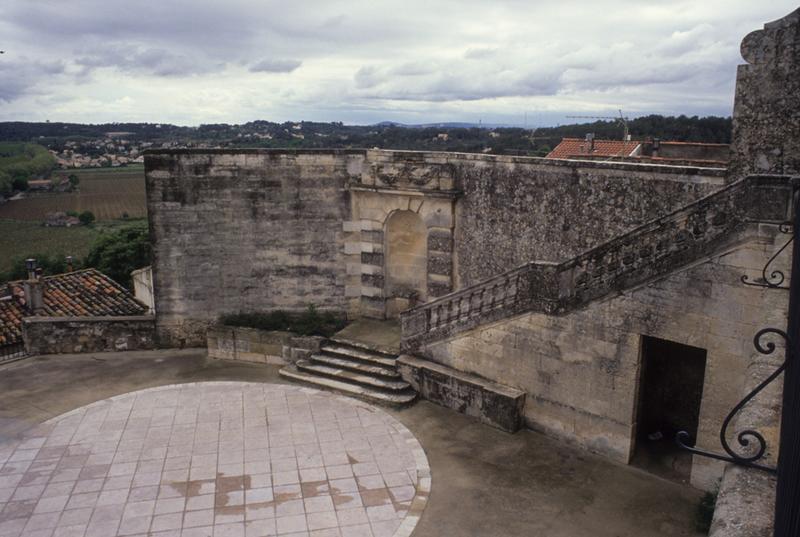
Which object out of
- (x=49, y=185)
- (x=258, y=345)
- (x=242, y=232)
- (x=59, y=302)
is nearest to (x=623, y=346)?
(x=258, y=345)

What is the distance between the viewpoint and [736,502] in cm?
361

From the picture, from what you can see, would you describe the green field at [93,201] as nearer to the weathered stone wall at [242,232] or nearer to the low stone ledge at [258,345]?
the weathered stone wall at [242,232]

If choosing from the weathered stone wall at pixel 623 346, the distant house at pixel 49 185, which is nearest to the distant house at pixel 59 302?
the weathered stone wall at pixel 623 346

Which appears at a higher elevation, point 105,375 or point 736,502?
point 736,502

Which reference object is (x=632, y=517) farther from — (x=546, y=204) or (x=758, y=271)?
(x=546, y=204)

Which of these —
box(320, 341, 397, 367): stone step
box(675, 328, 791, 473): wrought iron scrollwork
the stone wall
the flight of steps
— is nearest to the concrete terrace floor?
the flight of steps

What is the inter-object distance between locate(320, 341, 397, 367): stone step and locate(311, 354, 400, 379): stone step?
0.06 metres

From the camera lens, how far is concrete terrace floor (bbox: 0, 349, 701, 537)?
318 inches

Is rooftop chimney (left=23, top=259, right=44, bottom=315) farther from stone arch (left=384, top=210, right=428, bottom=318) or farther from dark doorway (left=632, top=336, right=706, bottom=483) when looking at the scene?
dark doorway (left=632, top=336, right=706, bottom=483)

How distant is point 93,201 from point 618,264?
61833 millimetres

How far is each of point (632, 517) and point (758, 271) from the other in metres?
3.44

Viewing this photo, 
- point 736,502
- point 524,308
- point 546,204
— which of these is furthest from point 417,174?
point 736,502

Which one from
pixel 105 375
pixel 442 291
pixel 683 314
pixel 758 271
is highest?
pixel 758 271

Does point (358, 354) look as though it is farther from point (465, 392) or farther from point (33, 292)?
point (33, 292)
